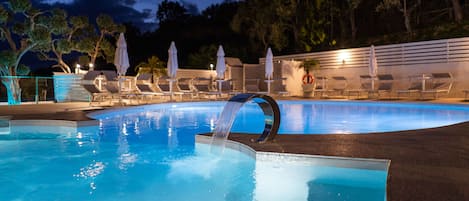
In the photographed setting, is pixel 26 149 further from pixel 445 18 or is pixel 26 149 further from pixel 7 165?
pixel 445 18

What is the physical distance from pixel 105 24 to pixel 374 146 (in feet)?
53.5

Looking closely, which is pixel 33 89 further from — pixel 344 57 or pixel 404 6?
pixel 404 6

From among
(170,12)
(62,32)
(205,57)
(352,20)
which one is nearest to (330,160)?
(62,32)

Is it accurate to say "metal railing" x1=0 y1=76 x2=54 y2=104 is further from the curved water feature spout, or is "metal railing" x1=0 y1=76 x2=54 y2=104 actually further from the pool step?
the curved water feature spout

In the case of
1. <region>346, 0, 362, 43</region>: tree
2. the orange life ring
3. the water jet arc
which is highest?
<region>346, 0, 362, 43</region>: tree

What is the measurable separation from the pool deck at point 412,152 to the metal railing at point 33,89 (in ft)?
33.4

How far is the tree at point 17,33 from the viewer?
1255cm

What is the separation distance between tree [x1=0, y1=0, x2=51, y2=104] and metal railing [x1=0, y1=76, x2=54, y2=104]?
25 centimetres

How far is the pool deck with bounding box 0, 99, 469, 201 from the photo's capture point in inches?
88.6

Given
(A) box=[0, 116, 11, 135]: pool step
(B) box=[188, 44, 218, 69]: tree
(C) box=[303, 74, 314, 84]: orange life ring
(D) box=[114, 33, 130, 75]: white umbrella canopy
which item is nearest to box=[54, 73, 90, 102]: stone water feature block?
(D) box=[114, 33, 130, 75]: white umbrella canopy

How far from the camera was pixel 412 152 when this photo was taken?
136 inches

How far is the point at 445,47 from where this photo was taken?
13.9 metres

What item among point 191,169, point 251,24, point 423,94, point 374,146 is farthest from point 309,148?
point 251,24

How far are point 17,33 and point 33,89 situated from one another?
260 centimetres
